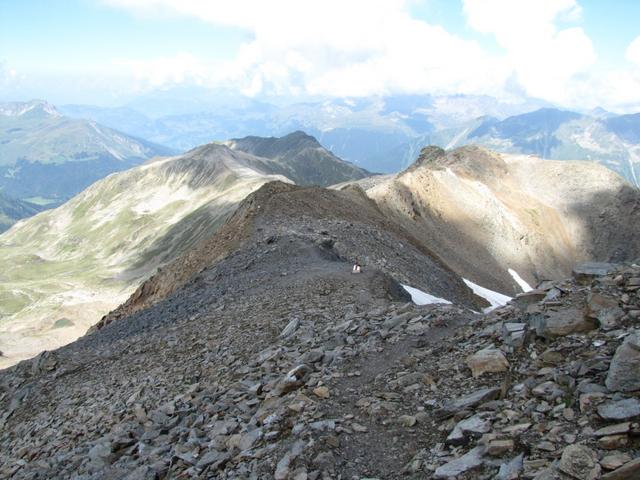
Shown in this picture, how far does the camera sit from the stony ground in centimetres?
861

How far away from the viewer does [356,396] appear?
11.9 metres

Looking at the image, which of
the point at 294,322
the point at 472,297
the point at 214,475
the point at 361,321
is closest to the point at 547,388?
the point at 214,475

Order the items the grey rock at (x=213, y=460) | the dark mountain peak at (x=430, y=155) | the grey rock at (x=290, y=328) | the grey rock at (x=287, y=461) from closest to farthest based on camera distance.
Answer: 1. the grey rock at (x=287, y=461)
2. the grey rock at (x=213, y=460)
3. the grey rock at (x=290, y=328)
4. the dark mountain peak at (x=430, y=155)

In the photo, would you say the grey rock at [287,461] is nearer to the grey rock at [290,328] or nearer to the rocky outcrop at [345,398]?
the rocky outcrop at [345,398]

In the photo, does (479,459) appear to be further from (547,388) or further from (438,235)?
(438,235)

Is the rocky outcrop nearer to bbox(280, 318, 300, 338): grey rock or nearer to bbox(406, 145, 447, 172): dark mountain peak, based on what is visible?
bbox(280, 318, 300, 338): grey rock

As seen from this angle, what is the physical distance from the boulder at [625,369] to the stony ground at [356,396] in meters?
0.02

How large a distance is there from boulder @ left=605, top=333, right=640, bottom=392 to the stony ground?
2 cm

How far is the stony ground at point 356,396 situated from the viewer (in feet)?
28.2

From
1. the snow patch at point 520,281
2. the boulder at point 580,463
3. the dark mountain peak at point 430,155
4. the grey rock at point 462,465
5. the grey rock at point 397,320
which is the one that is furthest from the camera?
the dark mountain peak at point 430,155

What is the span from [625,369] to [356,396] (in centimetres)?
537

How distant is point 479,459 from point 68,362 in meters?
20.3

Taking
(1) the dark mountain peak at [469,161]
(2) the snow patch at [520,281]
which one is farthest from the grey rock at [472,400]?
(1) the dark mountain peak at [469,161]

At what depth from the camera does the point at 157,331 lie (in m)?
24.3
